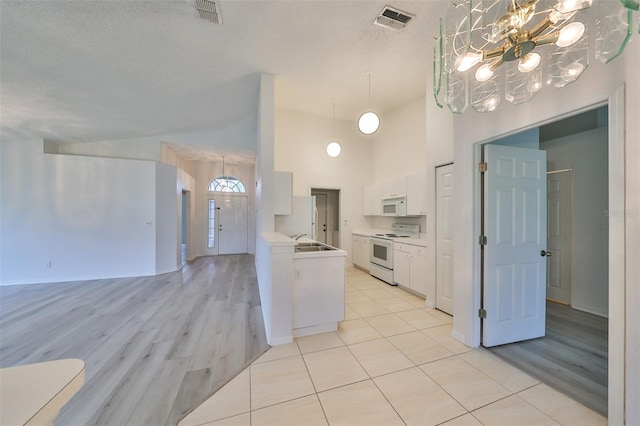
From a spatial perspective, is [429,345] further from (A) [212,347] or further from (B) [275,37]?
(B) [275,37]

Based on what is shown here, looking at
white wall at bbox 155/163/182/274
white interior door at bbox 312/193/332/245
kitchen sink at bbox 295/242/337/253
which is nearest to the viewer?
kitchen sink at bbox 295/242/337/253

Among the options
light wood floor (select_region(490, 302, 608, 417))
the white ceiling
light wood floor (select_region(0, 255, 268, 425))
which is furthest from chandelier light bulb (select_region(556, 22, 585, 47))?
light wood floor (select_region(0, 255, 268, 425))

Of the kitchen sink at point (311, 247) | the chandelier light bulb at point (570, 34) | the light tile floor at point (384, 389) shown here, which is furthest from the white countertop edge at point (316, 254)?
the chandelier light bulb at point (570, 34)

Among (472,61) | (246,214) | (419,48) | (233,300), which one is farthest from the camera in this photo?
(246,214)

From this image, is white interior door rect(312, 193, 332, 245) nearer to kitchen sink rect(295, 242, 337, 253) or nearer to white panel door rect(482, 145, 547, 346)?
kitchen sink rect(295, 242, 337, 253)

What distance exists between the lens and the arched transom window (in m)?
7.57

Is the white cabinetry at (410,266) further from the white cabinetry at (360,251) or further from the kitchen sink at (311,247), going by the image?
the kitchen sink at (311,247)

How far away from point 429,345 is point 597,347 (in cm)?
169

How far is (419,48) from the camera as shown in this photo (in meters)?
3.04

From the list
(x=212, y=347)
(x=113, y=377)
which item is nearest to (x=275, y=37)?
(x=212, y=347)

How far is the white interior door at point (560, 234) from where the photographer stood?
11.5ft

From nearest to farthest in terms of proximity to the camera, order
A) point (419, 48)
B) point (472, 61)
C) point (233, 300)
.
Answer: point (472, 61) < point (419, 48) < point (233, 300)

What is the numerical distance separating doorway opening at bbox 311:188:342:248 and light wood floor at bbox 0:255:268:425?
2.83 metres

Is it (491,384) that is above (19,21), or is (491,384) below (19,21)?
below
